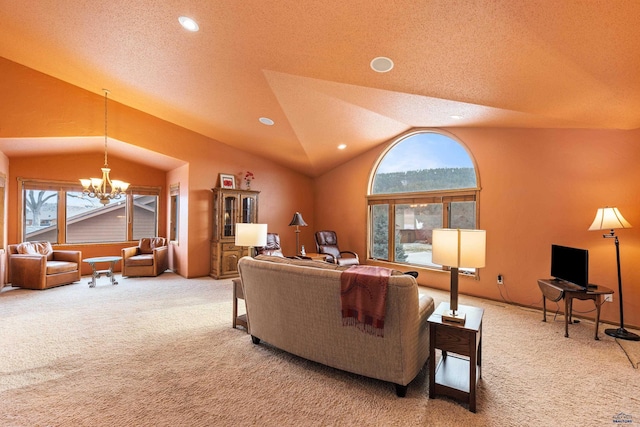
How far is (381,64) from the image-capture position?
121 inches

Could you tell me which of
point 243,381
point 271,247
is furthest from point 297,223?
point 243,381

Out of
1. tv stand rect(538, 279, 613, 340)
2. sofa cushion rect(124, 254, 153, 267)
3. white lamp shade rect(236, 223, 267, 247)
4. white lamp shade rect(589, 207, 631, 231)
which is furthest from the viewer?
sofa cushion rect(124, 254, 153, 267)

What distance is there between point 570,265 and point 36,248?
8.44m

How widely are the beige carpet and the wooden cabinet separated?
7.71 feet

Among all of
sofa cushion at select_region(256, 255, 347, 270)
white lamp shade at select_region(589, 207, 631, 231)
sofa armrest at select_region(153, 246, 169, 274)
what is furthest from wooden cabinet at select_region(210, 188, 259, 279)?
white lamp shade at select_region(589, 207, 631, 231)

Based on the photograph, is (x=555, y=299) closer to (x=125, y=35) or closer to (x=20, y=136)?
(x=125, y=35)

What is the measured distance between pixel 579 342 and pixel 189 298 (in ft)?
16.3

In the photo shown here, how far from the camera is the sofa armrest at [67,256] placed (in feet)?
18.6

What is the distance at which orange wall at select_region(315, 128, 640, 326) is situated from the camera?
3.53 m

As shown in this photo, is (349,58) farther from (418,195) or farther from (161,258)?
(161,258)

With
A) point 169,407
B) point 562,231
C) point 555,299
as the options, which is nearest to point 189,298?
point 169,407

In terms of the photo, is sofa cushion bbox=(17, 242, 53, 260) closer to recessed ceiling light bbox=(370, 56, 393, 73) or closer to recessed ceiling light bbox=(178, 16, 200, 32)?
recessed ceiling light bbox=(178, 16, 200, 32)

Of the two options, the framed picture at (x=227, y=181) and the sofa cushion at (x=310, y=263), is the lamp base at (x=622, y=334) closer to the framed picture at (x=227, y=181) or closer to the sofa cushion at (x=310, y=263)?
the sofa cushion at (x=310, y=263)

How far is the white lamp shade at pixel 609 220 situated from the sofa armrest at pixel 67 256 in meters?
8.11
